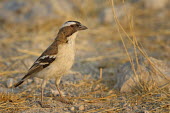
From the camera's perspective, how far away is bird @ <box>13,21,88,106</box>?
16.0ft

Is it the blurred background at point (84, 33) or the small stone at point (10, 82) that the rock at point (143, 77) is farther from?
the small stone at point (10, 82)

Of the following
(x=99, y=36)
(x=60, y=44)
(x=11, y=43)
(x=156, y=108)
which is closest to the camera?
(x=156, y=108)

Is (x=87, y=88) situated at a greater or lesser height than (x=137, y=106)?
greater

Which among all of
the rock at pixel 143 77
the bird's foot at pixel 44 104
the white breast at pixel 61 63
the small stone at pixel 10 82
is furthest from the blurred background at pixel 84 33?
the bird's foot at pixel 44 104

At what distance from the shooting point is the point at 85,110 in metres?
4.72

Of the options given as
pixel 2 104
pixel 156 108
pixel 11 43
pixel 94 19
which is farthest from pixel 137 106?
pixel 94 19

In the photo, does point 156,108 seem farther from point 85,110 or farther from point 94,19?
point 94,19

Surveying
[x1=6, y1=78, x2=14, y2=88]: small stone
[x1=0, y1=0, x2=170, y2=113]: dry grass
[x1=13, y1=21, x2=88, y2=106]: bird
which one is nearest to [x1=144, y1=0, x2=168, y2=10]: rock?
[x1=0, y1=0, x2=170, y2=113]: dry grass

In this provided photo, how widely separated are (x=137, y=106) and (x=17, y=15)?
6737 millimetres

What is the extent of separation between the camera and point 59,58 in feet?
16.0

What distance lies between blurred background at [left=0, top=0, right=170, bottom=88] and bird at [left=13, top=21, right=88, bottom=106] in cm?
148

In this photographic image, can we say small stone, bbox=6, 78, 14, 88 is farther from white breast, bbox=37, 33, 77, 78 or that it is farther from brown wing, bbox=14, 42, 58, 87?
white breast, bbox=37, 33, 77, 78

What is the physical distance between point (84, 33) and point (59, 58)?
4788 millimetres

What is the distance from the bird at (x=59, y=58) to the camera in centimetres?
486
